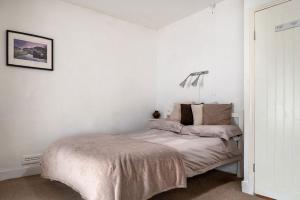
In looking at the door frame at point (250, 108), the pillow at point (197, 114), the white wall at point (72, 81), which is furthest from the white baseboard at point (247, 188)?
the white wall at point (72, 81)

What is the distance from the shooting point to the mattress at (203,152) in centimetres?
227

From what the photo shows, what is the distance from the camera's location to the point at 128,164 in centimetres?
179

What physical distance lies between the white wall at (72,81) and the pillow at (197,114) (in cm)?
133

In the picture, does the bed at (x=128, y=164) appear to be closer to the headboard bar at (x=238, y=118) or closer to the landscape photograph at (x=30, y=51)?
the headboard bar at (x=238, y=118)

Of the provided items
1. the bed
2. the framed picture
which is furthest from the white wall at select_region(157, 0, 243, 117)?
the framed picture

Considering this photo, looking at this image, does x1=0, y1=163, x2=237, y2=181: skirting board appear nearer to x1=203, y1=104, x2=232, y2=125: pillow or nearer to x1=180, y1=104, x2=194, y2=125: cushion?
x1=203, y1=104, x2=232, y2=125: pillow

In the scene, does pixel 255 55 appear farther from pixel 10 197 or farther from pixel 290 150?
pixel 10 197

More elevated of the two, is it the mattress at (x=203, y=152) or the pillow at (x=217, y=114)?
the pillow at (x=217, y=114)

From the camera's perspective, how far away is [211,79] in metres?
3.47

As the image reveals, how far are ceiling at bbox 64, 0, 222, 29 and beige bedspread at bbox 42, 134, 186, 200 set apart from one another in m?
2.19

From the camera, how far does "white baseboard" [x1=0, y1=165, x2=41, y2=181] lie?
2786 millimetres

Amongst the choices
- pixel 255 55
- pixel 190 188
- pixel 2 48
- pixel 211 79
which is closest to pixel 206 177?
pixel 190 188

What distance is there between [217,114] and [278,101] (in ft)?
2.85

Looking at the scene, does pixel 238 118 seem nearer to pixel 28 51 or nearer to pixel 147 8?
pixel 147 8
